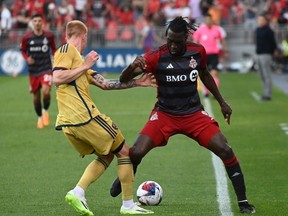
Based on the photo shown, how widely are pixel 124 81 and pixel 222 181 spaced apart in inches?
113

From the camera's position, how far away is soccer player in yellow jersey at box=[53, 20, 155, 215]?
961 centimetres

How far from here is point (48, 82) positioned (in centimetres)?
1953

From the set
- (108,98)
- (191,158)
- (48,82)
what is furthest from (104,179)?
(108,98)

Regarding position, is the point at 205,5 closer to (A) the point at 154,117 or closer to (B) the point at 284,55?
(B) the point at 284,55

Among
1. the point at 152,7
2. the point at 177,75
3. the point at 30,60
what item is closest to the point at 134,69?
the point at 177,75

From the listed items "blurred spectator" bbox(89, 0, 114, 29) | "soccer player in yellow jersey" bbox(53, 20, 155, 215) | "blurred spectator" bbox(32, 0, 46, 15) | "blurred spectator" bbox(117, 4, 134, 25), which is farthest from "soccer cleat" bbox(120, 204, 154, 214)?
"blurred spectator" bbox(117, 4, 134, 25)

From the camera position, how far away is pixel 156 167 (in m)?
13.8

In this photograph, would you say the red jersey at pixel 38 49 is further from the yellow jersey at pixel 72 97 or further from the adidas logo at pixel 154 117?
the yellow jersey at pixel 72 97

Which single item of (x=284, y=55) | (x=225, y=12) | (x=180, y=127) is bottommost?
(x=284, y=55)

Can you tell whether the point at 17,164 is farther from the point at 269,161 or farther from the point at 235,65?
the point at 235,65

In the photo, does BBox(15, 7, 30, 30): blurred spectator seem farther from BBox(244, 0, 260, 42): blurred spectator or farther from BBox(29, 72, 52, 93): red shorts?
BBox(29, 72, 52, 93): red shorts

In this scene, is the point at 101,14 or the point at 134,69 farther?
the point at 101,14

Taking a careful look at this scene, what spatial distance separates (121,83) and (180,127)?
807mm

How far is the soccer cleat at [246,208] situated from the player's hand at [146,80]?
1.61m
